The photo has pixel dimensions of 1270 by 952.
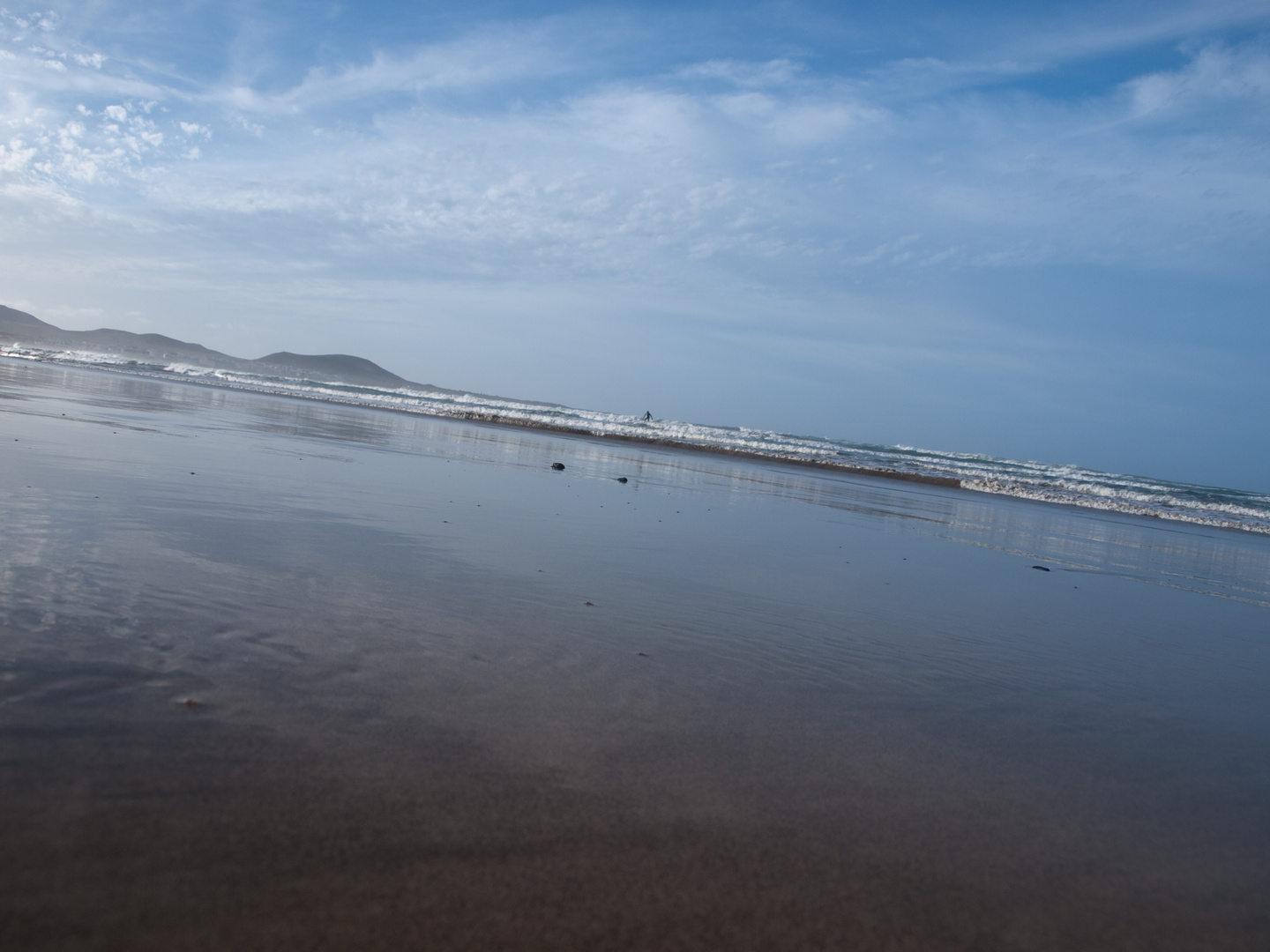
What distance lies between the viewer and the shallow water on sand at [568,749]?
1517 mm

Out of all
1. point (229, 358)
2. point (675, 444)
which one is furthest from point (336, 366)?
point (675, 444)

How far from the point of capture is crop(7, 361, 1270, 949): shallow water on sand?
152cm

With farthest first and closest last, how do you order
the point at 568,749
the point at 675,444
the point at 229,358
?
the point at 229,358, the point at 675,444, the point at 568,749

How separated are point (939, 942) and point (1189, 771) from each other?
5.90 feet

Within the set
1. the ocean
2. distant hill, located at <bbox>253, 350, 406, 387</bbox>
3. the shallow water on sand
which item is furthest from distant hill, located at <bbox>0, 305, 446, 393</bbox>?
the shallow water on sand

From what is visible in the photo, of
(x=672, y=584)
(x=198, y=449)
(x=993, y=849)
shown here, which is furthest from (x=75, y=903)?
(x=198, y=449)

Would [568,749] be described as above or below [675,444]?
below

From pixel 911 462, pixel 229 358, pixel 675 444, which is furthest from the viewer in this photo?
pixel 229 358

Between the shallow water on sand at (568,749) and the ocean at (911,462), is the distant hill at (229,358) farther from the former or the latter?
the shallow water on sand at (568,749)

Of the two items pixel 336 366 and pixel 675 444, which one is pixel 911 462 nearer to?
pixel 675 444

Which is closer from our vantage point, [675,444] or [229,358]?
[675,444]

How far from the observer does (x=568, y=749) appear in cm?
223

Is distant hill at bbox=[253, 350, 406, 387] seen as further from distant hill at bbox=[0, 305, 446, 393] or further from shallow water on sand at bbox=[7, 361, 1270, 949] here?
shallow water on sand at bbox=[7, 361, 1270, 949]

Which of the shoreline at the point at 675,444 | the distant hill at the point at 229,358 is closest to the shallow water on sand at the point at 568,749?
the shoreline at the point at 675,444
